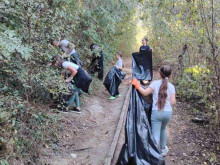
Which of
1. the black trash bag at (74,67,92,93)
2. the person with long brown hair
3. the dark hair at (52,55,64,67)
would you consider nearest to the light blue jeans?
the person with long brown hair

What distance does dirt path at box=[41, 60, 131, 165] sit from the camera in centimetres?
508

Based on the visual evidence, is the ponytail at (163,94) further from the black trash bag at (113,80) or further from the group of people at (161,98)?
the black trash bag at (113,80)

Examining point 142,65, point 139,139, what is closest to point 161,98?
point 139,139

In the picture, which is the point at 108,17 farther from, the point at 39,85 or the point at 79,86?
the point at 39,85

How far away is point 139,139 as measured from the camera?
438 centimetres

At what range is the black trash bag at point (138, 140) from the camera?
4.24 metres

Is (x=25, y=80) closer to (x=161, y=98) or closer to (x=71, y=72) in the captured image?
(x=71, y=72)

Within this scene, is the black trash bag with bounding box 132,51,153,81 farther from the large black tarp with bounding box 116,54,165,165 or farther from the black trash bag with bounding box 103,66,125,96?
the black trash bag with bounding box 103,66,125,96

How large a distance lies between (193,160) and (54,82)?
3361 millimetres

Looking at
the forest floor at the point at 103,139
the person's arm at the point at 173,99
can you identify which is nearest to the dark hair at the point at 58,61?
the forest floor at the point at 103,139

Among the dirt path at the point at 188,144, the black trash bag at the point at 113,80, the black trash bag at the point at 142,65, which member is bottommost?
the dirt path at the point at 188,144

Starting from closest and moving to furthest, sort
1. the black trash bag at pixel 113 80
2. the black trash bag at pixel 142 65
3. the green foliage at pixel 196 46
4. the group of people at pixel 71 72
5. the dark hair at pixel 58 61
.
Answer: the green foliage at pixel 196 46 < the black trash bag at pixel 142 65 < the dark hair at pixel 58 61 < the group of people at pixel 71 72 < the black trash bag at pixel 113 80

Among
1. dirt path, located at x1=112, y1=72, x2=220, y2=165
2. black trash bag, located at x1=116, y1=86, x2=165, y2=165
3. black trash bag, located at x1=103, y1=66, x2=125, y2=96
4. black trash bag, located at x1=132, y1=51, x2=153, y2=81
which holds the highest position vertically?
black trash bag, located at x1=132, y1=51, x2=153, y2=81

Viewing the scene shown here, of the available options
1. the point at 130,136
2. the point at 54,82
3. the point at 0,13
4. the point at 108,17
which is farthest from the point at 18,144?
the point at 108,17
